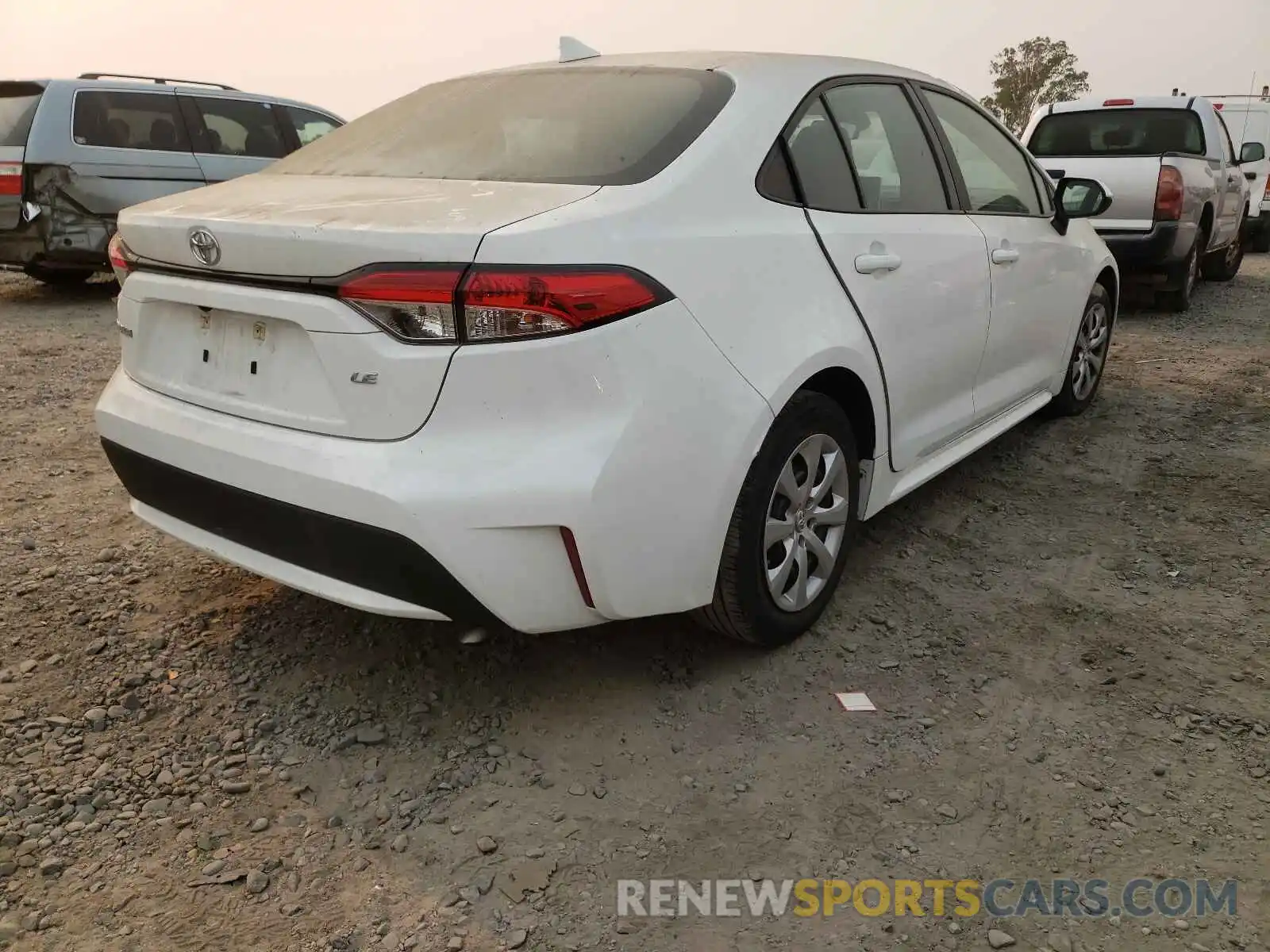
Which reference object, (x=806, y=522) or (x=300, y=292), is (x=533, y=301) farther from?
(x=806, y=522)

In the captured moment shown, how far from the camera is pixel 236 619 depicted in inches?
118

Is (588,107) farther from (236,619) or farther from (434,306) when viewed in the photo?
(236,619)

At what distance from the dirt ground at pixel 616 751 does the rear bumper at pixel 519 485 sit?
0.42 metres

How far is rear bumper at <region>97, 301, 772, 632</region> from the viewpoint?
6.77 feet

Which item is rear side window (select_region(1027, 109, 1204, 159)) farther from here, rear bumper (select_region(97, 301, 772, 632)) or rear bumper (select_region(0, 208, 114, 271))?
rear bumper (select_region(0, 208, 114, 271))

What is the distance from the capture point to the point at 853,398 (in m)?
2.90

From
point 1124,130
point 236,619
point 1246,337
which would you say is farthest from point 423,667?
point 1124,130

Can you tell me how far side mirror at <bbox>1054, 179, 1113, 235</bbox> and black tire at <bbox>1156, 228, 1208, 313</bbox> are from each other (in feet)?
13.2

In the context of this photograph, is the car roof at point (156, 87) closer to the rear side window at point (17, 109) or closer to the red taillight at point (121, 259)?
the rear side window at point (17, 109)

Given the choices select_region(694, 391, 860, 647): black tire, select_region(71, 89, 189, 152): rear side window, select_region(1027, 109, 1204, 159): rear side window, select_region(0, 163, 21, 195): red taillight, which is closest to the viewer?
select_region(694, 391, 860, 647): black tire

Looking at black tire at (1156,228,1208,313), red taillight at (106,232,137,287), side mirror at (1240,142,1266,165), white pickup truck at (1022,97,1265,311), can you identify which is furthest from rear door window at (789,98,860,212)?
side mirror at (1240,142,1266,165)

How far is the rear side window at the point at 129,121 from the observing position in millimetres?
7617

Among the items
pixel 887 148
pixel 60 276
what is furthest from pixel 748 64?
pixel 60 276

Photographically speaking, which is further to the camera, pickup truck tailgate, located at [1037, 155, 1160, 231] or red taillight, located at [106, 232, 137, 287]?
pickup truck tailgate, located at [1037, 155, 1160, 231]
